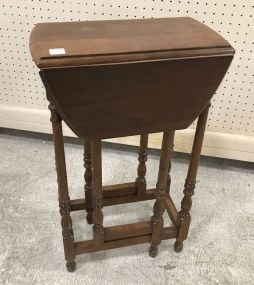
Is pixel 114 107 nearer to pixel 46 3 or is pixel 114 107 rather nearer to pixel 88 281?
pixel 88 281

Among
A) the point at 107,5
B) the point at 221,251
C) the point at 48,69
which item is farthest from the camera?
the point at 107,5

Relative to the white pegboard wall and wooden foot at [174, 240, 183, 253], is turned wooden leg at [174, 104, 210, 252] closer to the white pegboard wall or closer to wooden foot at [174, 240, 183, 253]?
wooden foot at [174, 240, 183, 253]

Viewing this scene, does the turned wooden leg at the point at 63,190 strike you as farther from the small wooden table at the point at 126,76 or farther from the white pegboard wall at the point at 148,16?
the white pegboard wall at the point at 148,16

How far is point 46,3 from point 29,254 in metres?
1.06

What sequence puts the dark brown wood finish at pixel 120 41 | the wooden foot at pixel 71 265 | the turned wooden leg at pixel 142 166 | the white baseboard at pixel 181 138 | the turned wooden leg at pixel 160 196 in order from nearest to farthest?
the dark brown wood finish at pixel 120 41 → the turned wooden leg at pixel 160 196 → the wooden foot at pixel 71 265 → the turned wooden leg at pixel 142 166 → the white baseboard at pixel 181 138

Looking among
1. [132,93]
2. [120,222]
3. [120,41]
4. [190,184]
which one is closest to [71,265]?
[120,222]

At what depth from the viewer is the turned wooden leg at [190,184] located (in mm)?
1120

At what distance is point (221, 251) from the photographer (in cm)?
142

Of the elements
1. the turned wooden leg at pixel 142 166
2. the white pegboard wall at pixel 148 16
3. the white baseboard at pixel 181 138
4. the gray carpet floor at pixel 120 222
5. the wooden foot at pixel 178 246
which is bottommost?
the gray carpet floor at pixel 120 222

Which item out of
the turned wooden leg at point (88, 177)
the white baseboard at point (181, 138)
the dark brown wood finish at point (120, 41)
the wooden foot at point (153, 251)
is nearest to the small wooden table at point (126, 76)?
the dark brown wood finish at point (120, 41)

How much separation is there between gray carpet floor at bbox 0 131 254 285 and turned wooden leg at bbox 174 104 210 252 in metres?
0.09

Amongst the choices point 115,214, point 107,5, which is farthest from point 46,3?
point 115,214

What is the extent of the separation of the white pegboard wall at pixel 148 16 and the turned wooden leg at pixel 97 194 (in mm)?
761

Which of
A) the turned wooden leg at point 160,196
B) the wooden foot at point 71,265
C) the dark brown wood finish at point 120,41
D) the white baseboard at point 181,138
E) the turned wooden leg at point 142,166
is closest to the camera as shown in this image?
the dark brown wood finish at point 120,41
